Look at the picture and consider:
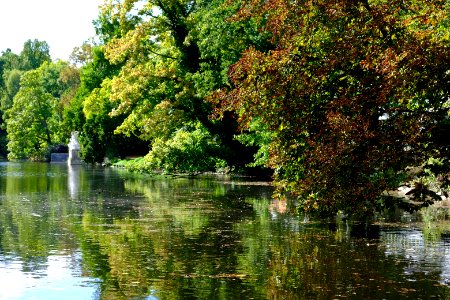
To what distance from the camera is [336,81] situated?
15.1 metres

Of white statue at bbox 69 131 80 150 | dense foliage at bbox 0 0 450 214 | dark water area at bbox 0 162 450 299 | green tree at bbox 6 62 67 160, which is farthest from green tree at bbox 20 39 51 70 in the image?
dense foliage at bbox 0 0 450 214

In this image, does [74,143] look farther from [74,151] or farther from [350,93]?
[350,93]

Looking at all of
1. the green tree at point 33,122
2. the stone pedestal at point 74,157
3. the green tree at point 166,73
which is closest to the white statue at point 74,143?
the stone pedestal at point 74,157

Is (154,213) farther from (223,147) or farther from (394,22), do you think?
(223,147)

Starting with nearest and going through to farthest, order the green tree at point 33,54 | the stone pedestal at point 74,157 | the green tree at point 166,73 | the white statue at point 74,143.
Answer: the green tree at point 166,73 < the stone pedestal at point 74,157 < the white statue at point 74,143 < the green tree at point 33,54

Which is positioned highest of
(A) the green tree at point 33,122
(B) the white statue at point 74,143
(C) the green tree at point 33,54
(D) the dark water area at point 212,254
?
(C) the green tree at point 33,54

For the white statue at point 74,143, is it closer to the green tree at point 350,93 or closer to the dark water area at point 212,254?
the dark water area at point 212,254

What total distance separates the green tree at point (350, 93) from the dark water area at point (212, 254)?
1391mm

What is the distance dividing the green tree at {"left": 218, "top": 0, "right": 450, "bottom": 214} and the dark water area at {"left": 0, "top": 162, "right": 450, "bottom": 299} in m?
1.39

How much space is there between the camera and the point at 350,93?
47.4 ft

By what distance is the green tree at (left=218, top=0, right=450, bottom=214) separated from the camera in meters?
13.7

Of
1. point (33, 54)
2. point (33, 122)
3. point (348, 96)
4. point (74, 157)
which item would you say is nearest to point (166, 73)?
point (348, 96)

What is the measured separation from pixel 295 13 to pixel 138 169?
103 ft

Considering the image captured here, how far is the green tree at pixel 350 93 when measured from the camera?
13664 mm
